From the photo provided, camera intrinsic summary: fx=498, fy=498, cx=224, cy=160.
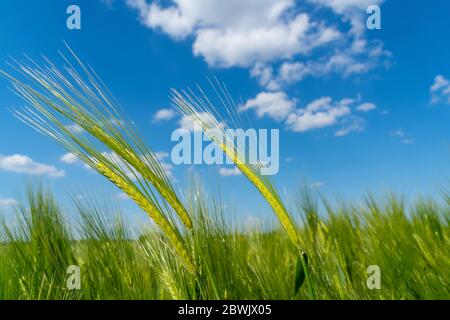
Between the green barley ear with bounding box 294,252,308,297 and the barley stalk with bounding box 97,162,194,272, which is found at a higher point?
the barley stalk with bounding box 97,162,194,272

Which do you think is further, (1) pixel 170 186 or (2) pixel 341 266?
(2) pixel 341 266

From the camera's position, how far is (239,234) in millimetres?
1552

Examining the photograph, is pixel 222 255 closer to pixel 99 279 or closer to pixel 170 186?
pixel 170 186

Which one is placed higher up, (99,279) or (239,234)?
(239,234)

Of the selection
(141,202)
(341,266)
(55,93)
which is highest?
(55,93)

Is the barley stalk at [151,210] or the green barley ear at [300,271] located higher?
the barley stalk at [151,210]

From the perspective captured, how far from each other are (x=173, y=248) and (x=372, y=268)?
22.5 inches

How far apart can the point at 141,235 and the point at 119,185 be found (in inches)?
13.2

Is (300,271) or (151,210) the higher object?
(151,210)

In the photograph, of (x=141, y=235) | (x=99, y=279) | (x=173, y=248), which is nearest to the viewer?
(x=173, y=248)

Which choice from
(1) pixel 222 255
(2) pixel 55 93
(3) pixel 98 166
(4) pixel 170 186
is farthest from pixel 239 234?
(2) pixel 55 93

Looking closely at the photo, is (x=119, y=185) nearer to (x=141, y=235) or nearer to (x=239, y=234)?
A: (x=141, y=235)
